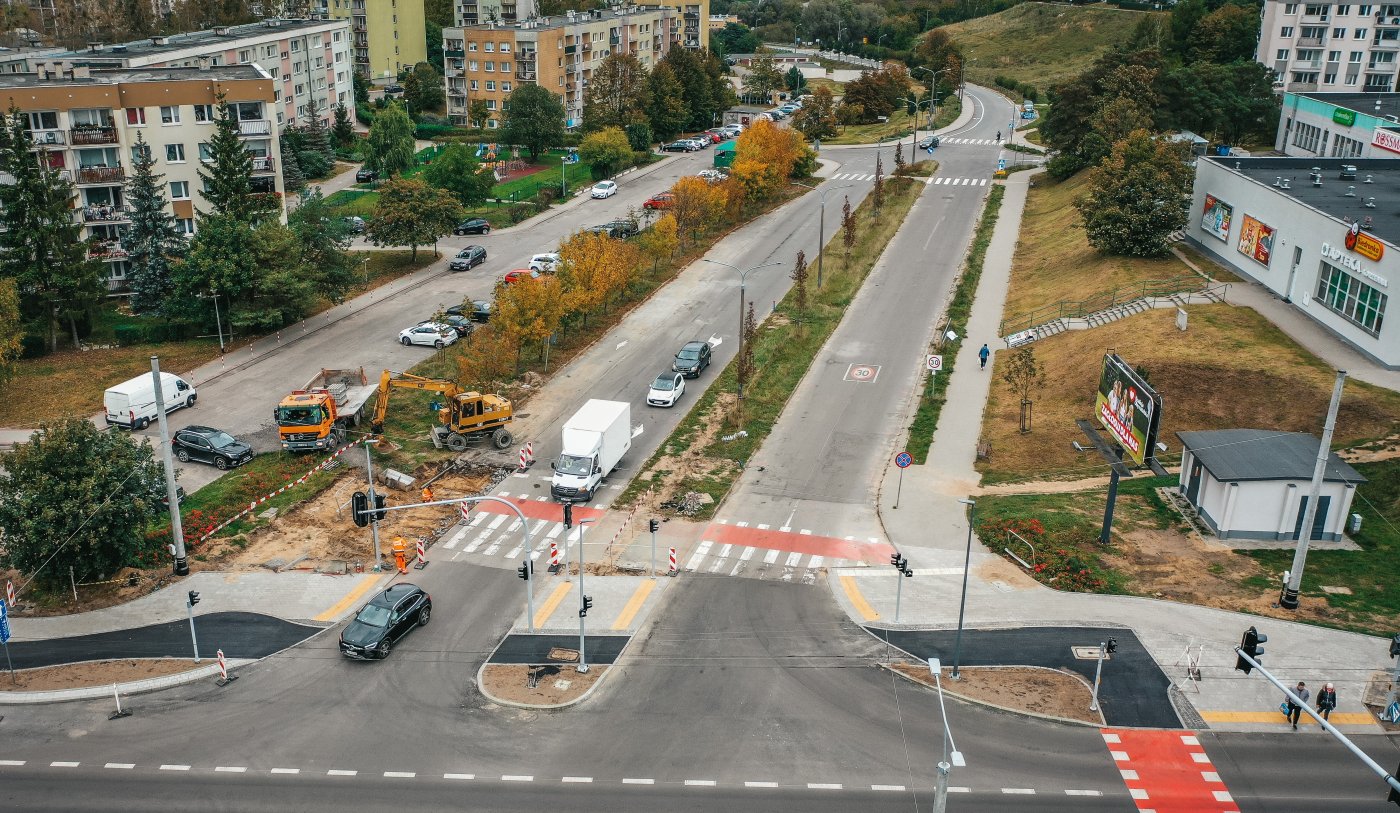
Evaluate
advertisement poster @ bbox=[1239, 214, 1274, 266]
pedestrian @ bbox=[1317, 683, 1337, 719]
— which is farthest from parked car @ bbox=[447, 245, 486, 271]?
pedestrian @ bbox=[1317, 683, 1337, 719]

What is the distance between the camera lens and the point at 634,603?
39938 mm

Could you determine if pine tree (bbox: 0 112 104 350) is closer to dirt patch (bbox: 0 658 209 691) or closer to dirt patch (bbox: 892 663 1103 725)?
dirt patch (bbox: 0 658 209 691)

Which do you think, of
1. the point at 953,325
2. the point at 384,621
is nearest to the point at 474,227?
the point at 953,325

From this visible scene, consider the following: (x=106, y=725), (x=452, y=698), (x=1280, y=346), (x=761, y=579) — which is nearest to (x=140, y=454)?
(x=106, y=725)

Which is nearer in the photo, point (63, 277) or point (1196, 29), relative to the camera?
point (63, 277)

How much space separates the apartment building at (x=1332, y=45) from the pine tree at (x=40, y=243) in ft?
351

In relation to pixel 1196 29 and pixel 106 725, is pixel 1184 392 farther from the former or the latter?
pixel 1196 29

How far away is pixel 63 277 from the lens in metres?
64.8

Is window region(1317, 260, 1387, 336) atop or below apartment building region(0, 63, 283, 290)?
below

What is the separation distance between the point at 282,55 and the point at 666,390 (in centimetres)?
7970

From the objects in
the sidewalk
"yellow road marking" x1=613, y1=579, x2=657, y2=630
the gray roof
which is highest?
the gray roof

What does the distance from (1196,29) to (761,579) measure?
118 metres

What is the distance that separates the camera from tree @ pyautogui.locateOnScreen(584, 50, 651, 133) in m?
125

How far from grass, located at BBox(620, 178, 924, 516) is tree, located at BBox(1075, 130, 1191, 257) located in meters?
16.8
